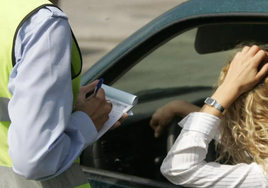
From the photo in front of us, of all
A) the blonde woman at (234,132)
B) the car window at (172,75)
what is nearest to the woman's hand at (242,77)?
the blonde woman at (234,132)

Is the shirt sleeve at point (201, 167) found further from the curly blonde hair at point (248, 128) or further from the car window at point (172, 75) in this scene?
the car window at point (172, 75)

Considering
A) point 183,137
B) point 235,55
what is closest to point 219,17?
point 235,55

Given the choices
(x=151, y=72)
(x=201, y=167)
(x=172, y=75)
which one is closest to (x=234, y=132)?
(x=201, y=167)

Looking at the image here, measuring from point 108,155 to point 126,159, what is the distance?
175 millimetres

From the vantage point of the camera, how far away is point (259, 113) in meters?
1.90

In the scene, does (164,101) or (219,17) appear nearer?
(219,17)

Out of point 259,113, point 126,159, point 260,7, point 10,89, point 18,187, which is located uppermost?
point 260,7

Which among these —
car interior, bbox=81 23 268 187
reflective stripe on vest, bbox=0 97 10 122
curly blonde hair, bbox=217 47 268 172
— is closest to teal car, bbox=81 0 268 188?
car interior, bbox=81 23 268 187

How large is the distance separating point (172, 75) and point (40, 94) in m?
2.07

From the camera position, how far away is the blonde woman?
1.86 meters

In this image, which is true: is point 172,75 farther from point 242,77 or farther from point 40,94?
point 40,94

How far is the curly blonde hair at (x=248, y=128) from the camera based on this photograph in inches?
74.2

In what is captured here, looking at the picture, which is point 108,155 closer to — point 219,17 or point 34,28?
point 219,17

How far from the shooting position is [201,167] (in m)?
1.89
